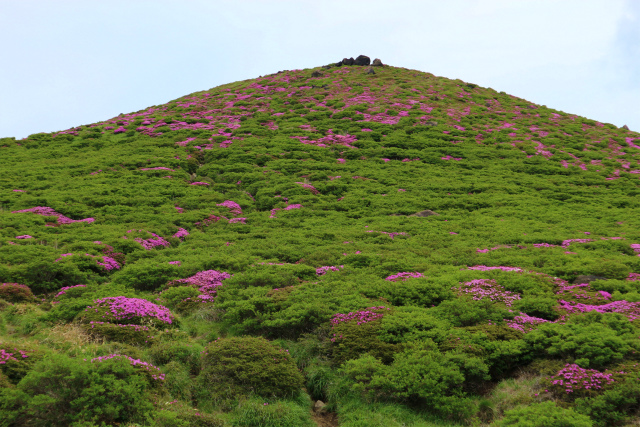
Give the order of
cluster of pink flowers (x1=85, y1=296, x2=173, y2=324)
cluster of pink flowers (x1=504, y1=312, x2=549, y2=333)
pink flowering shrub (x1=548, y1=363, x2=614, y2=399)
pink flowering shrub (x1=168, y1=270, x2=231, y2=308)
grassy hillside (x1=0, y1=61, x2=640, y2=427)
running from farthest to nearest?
pink flowering shrub (x1=168, y1=270, x2=231, y2=308), cluster of pink flowers (x1=85, y1=296, x2=173, y2=324), cluster of pink flowers (x1=504, y1=312, x2=549, y2=333), grassy hillside (x1=0, y1=61, x2=640, y2=427), pink flowering shrub (x1=548, y1=363, x2=614, y2=399)

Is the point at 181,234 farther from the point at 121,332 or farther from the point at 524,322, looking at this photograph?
the point at 524,322

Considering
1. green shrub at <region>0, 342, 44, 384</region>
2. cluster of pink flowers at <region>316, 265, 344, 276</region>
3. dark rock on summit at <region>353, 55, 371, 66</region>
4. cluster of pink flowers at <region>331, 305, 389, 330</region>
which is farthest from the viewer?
dark rock on summit at <region>353, 55, 371, 66</region>

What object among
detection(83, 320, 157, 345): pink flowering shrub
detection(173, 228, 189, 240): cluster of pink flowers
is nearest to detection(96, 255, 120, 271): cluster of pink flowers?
detection(173, 228, 189, 240): cluster of pink flowers

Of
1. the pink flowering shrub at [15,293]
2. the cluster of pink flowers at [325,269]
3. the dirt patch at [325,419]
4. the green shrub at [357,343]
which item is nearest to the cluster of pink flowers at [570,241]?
the cluster of pink flowers at [325,269]

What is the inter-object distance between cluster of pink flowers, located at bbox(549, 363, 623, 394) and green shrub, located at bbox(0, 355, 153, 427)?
1063 cm

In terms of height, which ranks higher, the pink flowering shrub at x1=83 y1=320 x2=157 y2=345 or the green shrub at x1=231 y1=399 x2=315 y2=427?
Answer: the pink flowering shrub at x1=83 y1=320 x2=157 y2=345

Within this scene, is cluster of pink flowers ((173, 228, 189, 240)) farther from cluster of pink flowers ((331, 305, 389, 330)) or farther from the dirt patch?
the dirt patch

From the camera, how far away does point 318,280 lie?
19.1m

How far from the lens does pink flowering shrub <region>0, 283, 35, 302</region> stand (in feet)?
54.1

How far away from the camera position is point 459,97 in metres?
61.0

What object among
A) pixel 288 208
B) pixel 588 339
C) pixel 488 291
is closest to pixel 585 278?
pixel 488 291

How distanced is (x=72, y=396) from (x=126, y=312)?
5.87 m

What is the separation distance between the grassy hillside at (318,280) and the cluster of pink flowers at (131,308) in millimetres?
94

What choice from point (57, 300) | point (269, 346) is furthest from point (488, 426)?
point (57, 300)
